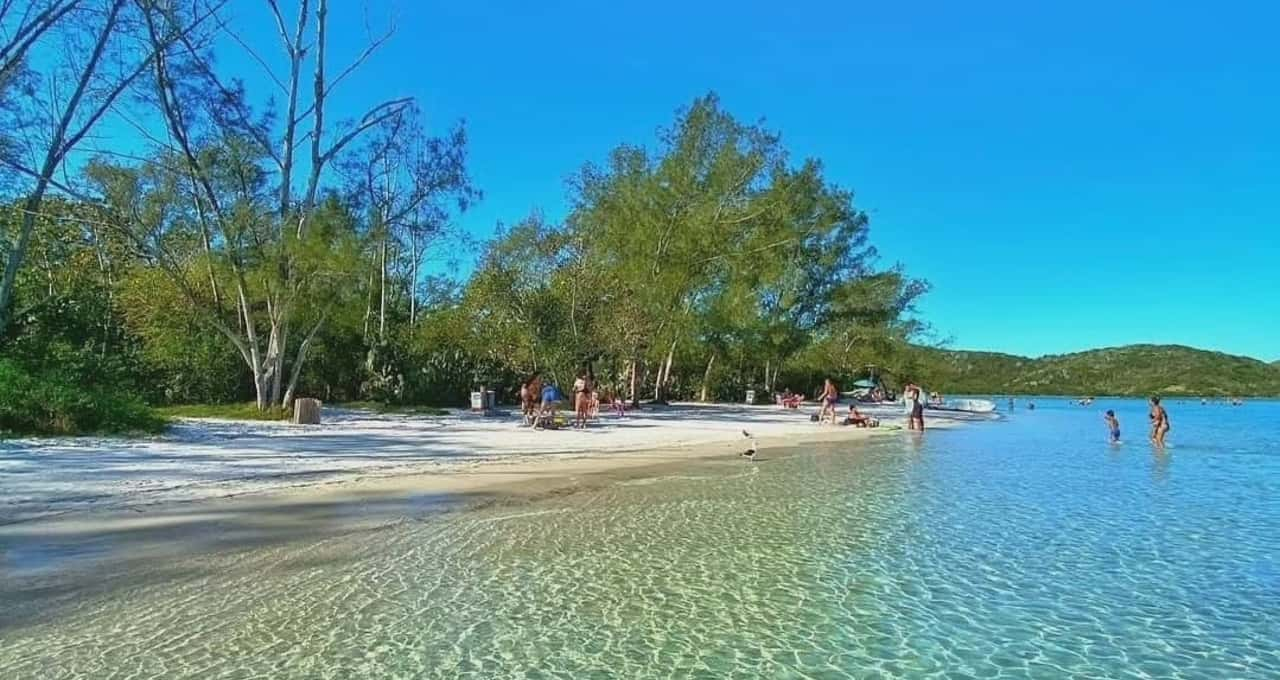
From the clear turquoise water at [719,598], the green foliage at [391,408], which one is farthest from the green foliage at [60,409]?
the green foliage at [391,408]

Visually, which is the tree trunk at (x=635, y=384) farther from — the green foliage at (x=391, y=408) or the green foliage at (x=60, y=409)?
the green foliage at (x=60, y=409)

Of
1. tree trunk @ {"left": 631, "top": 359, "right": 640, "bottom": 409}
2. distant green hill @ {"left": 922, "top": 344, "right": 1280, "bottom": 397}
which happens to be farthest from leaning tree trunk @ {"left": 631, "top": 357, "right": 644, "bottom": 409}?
distant green hill @ {"left": 922, "top": 344, "right": 1280, "bottom": 397}

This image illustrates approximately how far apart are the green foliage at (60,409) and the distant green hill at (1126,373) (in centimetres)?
8807

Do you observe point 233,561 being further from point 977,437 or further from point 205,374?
point 977,437

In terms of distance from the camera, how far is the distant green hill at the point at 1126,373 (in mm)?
102875

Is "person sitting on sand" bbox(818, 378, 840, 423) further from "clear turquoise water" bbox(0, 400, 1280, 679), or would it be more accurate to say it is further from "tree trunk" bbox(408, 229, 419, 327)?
"clear turquoise water" bbox(0, 400, 1280, 679)

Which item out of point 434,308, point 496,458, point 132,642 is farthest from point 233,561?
point 434,308

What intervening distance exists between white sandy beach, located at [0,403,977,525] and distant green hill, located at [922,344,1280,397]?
7998 cm

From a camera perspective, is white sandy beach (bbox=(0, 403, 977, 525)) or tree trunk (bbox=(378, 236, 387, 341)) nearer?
white sandy beach (bbox=(0, 403, 977, 525))

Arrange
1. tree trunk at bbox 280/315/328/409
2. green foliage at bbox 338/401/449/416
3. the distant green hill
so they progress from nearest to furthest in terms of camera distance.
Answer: tree trunk at bbox 280/315/328/409 → green foliage at bbox 338/401/449/416 → the distant green hill

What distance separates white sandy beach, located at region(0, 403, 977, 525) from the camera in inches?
416

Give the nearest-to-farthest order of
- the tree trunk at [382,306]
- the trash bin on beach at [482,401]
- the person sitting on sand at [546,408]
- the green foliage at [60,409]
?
the green foliage at [60,409] < the person sitting on sand at [546,408] < the trash bin on beach at [482,401] < the tree trunk at [382,306]

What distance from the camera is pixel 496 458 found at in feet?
52.7

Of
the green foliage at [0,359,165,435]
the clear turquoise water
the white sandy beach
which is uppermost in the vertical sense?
the green foliage at [0,359,165,435]
